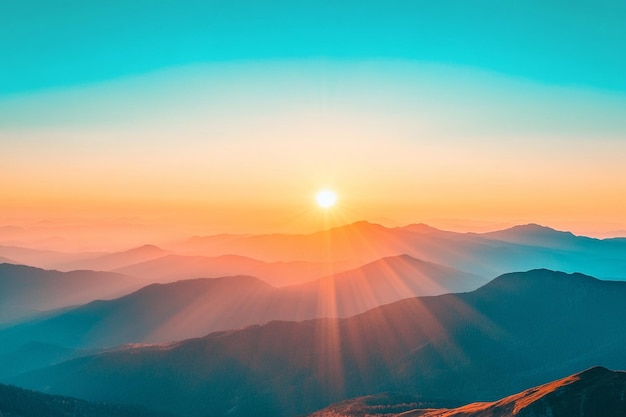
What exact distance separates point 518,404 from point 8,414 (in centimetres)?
19054

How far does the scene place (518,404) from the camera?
152000 mm

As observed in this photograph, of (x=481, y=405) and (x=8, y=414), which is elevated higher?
(x=8, y=414)

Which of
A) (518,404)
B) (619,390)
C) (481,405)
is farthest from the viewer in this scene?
(481,405)

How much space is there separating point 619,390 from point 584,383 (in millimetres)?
9023

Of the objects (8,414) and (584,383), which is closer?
(584,383)

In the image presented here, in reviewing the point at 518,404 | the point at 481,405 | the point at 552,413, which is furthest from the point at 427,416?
the point at 552,413

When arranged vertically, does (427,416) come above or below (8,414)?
below

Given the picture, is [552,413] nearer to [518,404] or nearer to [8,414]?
[518,404]

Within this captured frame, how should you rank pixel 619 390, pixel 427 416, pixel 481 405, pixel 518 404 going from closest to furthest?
pixel 619 390 < pixel 518 404 < pixel 481 405 < pixel 427 416

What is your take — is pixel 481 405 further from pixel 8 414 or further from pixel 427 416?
pixel 8 414

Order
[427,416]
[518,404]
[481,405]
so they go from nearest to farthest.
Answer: [518,404]
[481,405]
[427,416]

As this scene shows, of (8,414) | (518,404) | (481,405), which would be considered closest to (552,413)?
(518,404)

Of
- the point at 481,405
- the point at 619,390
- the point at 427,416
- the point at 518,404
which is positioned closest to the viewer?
the point at 619,390

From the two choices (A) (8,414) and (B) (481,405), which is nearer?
(B) (481,405)
